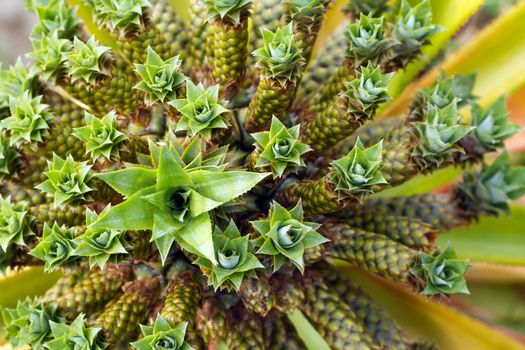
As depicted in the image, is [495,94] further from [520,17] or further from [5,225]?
[5,225]

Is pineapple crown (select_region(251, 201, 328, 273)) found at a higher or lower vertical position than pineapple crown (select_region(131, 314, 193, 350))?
higher

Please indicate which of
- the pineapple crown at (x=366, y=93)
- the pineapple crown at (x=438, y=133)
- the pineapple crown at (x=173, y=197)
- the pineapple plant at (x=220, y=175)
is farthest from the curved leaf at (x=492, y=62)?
the pineapple crown at (x=173, y=197)

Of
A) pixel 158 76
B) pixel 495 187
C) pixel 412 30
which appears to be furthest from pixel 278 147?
pixel 495 187

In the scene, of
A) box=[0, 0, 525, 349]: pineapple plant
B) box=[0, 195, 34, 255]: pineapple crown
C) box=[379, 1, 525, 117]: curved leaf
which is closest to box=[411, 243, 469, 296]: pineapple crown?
box=[0, 0, 525, 349]: pineapple plant

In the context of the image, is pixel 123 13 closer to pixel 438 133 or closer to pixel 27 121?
pixel 27 121

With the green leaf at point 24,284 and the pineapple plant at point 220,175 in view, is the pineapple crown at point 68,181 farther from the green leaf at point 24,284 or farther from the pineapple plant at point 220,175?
the green leaf at point 24,284

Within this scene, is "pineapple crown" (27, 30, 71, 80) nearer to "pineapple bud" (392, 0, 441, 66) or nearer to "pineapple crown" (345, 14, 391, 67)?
"pineapple crown" (345, 14, 391, 67)
